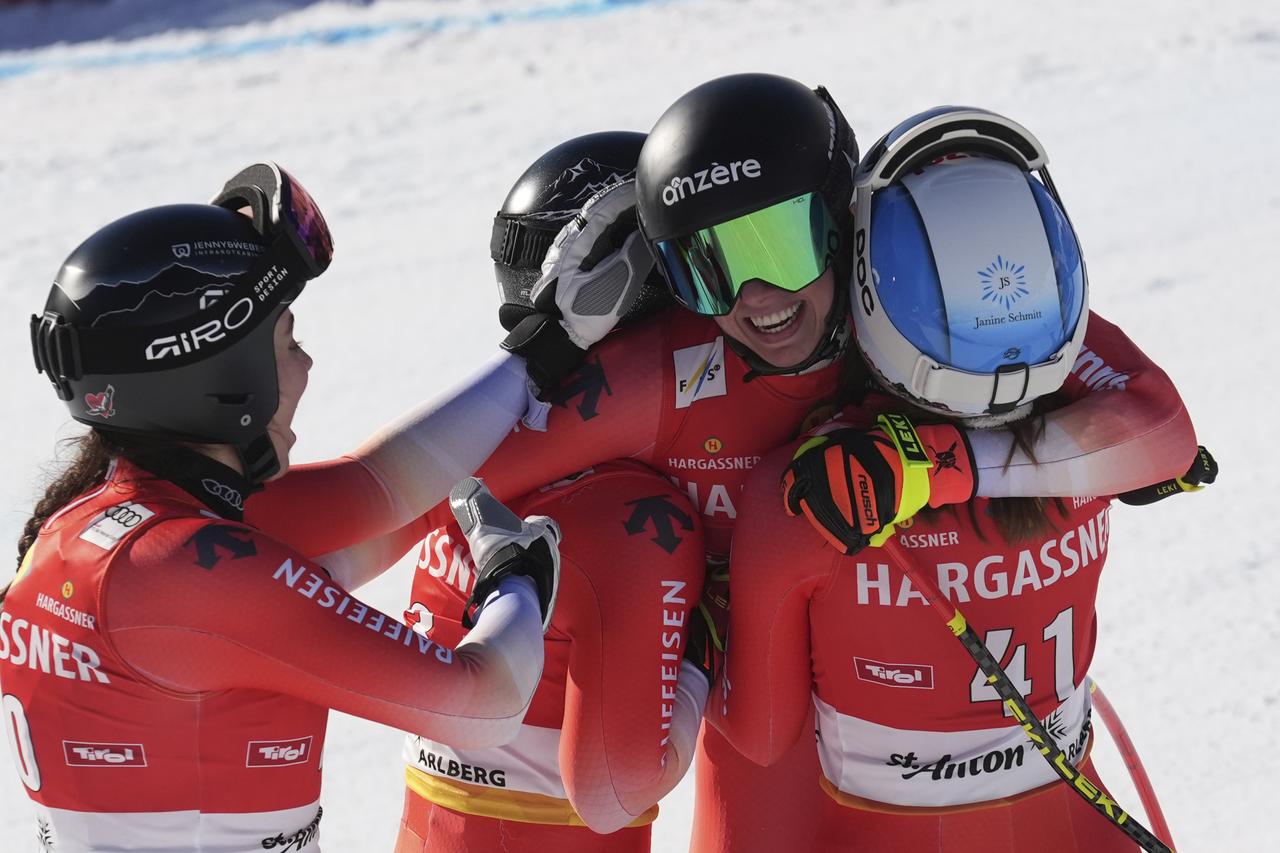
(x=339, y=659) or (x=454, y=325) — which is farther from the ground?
(x=339, y=659)

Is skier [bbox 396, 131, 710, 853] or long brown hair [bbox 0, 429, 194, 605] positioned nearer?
long brown hair [bbox 0, 429, 194, 605]

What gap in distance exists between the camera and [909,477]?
8.07ft

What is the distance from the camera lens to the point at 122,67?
13.0 m

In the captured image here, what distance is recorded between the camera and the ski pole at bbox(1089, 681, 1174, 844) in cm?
318

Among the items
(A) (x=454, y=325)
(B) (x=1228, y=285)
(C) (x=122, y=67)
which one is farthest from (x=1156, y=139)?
(C) (x=122, y=67)

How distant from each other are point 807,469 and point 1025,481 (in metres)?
0.41

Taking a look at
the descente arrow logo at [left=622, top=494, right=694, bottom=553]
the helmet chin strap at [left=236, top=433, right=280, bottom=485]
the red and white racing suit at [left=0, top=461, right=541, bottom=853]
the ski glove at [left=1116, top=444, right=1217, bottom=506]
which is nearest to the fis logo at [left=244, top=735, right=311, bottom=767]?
the red and white racing suit at [left=0, top=461, right=541, bottom=853]

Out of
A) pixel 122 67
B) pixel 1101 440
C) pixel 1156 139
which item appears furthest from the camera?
pixel 122 67

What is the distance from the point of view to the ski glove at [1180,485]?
9.16ft

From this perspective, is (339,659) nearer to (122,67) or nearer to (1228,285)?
(1228,285)

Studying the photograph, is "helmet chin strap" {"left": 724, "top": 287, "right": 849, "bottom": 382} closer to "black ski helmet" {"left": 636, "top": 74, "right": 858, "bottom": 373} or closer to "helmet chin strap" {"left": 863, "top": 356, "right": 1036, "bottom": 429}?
"black ski helmet" {"left": 636, "top": 74, "right": 858, "bottom": 373}

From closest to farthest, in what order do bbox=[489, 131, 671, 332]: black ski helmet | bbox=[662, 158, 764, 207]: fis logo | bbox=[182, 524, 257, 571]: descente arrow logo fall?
bbox=[182, 524, 257, 571]: descente arrow logo
bbox=[662, 158, 764, 207]: fis logo
bbox=[489, 131, 671, 332]: black ski helmet

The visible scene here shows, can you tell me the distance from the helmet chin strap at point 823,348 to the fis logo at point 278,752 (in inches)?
43.1

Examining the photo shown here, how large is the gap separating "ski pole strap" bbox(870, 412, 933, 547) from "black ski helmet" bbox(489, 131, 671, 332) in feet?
2.47
